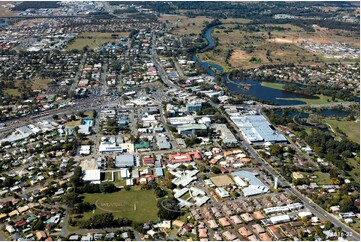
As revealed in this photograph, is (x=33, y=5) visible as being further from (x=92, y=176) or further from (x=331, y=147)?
(x=331, y=147)

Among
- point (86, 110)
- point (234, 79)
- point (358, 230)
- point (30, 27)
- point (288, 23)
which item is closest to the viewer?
point (358, 230)

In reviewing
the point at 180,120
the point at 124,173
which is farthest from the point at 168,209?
the point at 180,120

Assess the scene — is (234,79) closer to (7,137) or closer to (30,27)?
→ (7,137)

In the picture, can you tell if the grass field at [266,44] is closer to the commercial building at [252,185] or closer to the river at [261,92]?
the river at [261,92]

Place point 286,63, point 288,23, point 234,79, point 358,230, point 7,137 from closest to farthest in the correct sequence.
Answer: point 358,230
point 7,137
point 234,79
point 286,63
point 288,23

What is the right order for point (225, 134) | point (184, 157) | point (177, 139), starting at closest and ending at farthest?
point (184, 157) → point (177, 139) → point (225, 134)

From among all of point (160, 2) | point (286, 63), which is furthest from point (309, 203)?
point (160, 2)
